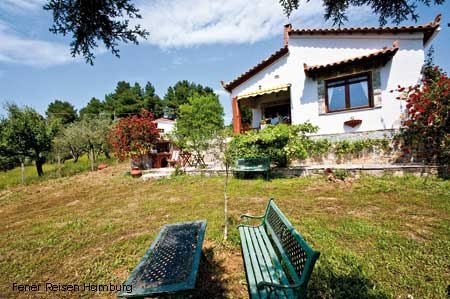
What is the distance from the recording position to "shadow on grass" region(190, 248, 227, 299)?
8.05 ft

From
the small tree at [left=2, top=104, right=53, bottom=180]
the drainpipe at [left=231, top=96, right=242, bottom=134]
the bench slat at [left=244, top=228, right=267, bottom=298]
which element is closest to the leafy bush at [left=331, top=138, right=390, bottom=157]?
the drainpipe at [left=231, top=96, right=242, bottom=134]

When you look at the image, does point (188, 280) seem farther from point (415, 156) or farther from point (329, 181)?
point (415, 156)

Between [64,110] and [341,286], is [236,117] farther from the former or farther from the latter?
[64,110]

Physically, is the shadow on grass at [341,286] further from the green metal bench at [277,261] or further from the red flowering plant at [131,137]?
the red flowering plant at [131,137]

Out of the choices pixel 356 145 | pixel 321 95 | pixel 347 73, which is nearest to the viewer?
pixel 356 145

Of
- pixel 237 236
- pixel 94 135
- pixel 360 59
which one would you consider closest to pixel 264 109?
pixel 360 59

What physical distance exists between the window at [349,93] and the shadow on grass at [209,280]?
30.6 ft

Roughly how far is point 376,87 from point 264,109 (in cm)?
687

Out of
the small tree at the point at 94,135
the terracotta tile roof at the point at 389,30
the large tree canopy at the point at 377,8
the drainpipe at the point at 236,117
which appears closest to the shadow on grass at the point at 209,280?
the large tree canopy at the point at 377,8

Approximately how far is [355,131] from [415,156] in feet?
7.40

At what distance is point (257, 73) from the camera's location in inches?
465

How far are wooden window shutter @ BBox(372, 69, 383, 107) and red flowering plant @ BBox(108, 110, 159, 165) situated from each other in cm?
1198

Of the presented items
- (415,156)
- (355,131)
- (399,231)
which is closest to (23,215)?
(399,231)

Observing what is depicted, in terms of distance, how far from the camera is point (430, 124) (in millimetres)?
6645
